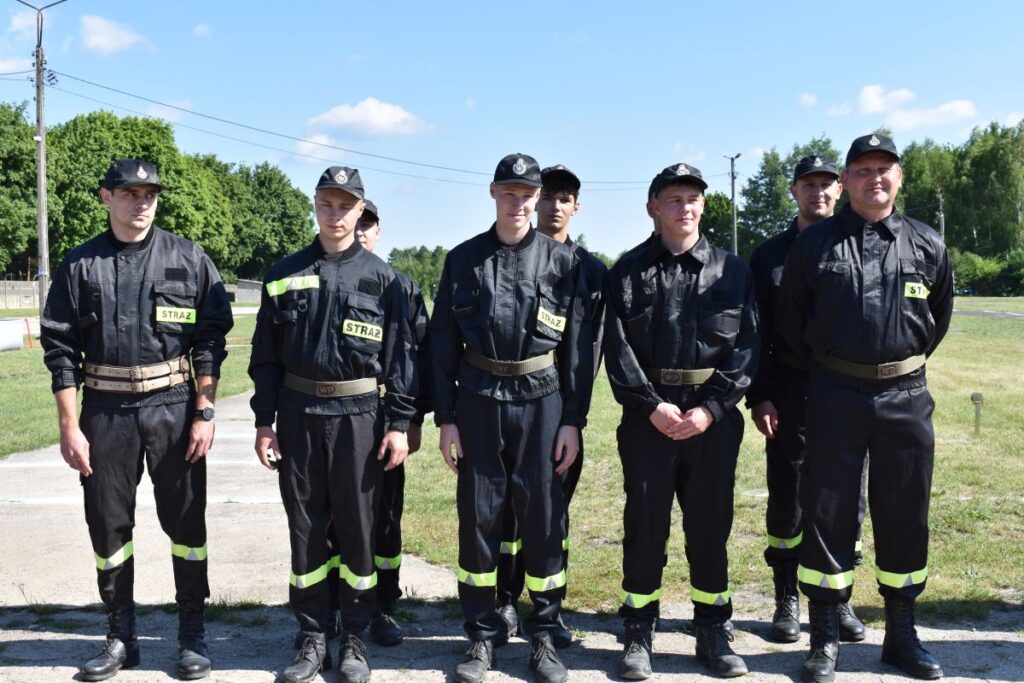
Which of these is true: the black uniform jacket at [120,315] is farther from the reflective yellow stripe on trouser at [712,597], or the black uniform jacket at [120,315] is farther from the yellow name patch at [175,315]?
the reflective yellow stripe on trouser at [712,597]

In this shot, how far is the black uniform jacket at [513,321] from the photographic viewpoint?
4.30 m

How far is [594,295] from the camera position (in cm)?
448

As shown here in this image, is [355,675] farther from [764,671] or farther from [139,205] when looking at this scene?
[139,205]

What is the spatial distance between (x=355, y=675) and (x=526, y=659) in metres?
0.88

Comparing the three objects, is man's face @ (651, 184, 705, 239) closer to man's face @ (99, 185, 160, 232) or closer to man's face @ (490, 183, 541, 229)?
man's face @ (490, 183, 541, 229)

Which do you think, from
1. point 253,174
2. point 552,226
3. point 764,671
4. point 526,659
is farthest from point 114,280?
point 253,174

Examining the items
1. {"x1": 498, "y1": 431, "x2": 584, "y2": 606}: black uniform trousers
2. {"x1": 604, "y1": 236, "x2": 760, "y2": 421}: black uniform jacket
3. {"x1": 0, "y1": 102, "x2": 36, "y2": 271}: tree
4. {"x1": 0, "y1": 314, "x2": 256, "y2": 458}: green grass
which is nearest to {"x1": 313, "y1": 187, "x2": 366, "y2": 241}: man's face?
{"x1": 604, "y1": 236, "x2": 760, "y2": 421}: black uniform jacket

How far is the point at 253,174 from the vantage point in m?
83.2

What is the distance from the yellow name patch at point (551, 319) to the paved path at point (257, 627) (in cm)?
168

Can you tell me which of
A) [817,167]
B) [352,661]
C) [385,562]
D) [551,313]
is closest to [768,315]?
[817,167]

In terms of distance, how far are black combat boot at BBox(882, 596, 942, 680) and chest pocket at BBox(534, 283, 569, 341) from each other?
2118 mm

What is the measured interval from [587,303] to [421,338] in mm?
899

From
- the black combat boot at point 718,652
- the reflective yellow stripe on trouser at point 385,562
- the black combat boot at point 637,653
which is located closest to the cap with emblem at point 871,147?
the black combat boot at point 718,652

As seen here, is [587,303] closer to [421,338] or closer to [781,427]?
[421,338]
